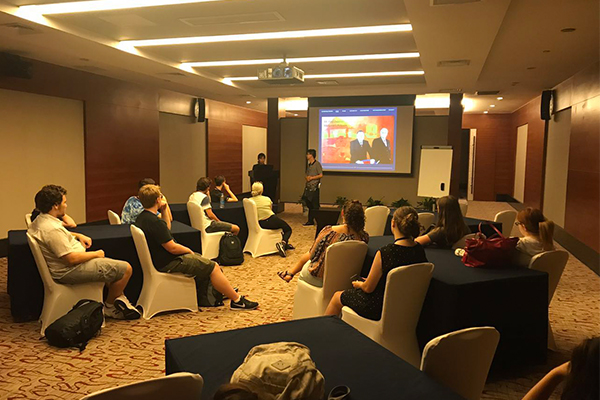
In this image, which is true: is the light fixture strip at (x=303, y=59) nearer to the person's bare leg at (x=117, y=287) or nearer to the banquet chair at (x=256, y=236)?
the banquet chair at (x=256, y=236)

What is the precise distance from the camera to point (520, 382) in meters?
3.48

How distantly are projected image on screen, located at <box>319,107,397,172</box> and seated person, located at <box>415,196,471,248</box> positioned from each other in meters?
6.92

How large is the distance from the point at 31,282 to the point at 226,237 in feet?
9.07

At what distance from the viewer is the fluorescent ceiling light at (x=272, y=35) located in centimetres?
602

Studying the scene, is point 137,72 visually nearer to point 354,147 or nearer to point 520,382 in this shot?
point 354,147

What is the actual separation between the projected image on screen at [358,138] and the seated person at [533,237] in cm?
734

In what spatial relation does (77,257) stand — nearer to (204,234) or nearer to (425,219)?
(204,234)

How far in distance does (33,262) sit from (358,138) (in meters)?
8.27

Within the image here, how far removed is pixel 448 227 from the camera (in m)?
4.48

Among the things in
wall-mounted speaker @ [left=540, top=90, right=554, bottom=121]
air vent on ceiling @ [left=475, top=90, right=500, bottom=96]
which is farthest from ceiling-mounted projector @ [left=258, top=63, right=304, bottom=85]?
wall-mounted speaker @ [left=540, top=90, right=554, bottom=121]

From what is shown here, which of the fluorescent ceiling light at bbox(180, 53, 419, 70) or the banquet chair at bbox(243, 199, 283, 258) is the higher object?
the fluorescent ceiling light at bbox(180, 53, 419, 70)

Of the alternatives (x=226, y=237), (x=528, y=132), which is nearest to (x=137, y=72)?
(x=226, y=237)

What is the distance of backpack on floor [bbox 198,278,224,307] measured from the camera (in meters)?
5.09

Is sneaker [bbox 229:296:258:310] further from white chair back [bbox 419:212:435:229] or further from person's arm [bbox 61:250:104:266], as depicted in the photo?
white chair back [bbox 419:212:435:229]
